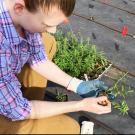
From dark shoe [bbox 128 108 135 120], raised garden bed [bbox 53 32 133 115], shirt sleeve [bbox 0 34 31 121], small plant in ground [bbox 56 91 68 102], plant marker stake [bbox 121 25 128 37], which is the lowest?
dark shoe [bbox 128 108 135 120]

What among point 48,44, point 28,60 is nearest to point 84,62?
point 48,44

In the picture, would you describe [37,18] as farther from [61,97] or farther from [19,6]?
[61,97]

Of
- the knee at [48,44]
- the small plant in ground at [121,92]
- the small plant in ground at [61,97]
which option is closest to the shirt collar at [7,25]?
the knee at [48,44]

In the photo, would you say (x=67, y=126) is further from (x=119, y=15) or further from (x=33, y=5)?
(x=119, y=15)

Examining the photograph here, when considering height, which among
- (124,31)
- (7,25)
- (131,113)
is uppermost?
(7,25)

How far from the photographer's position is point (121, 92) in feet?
10.8

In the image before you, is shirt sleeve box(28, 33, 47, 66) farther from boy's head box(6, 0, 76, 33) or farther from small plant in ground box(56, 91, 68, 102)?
small plant in ground box(56, 91, 68, 102)

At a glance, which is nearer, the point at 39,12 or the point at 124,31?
the point at 39,12

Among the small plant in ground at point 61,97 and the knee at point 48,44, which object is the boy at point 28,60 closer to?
the knee at point 48,44

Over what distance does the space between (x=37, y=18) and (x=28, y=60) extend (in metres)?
0.61

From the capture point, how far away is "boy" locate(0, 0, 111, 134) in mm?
2189

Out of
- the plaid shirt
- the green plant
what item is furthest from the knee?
the green plant

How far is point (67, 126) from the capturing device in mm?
2426

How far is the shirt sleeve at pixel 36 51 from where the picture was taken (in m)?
2.63
